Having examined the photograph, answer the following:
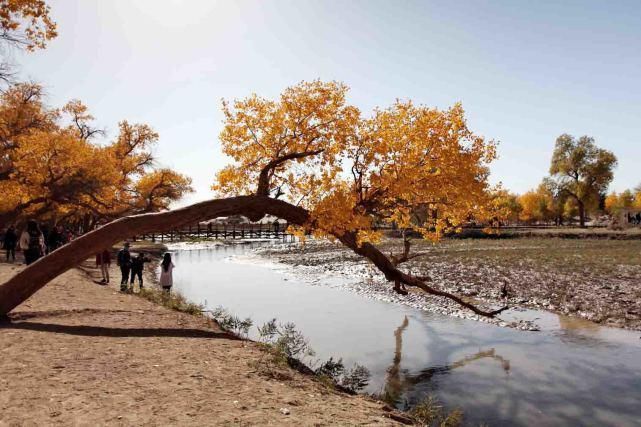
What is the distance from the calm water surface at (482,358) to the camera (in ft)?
27.6

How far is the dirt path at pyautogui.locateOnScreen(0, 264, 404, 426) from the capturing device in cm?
537

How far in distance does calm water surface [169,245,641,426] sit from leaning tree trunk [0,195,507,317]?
1700 millimetres

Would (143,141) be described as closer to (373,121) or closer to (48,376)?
(373,121)

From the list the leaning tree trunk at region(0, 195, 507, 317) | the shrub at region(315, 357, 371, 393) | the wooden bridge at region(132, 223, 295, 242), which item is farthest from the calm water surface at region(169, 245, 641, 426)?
the wooden bridge at region(132, 223, 295, 242)

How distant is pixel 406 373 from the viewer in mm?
10156

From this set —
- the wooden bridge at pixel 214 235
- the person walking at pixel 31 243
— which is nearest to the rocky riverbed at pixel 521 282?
the person walking at pixel 31 243

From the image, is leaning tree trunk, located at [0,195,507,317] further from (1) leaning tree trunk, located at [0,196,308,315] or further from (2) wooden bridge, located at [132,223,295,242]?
(2) wooden bridge, located at [132,223,295,242]

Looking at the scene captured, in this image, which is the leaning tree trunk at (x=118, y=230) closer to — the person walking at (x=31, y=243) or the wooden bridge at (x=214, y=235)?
the person walking at (x=31, y=243)

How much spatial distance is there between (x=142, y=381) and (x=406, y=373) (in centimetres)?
611

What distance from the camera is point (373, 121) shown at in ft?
40.3

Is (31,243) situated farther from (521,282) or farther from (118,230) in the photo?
(521,282)

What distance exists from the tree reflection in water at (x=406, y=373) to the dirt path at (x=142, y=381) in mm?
1552

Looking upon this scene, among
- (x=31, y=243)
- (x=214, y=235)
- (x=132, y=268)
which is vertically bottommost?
(x=132, y=268)

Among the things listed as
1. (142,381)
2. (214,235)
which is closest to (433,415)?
(142,381)
